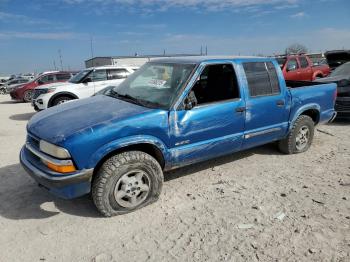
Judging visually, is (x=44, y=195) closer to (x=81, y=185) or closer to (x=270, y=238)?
(x=81, y=185)

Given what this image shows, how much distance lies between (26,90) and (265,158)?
1430cm

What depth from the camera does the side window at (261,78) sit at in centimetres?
459

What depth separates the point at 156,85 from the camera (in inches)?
167

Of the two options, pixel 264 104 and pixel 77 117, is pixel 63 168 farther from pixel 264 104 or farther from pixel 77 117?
pixel 264 104

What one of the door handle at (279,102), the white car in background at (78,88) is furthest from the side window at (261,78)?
the white car in background at (78,88)

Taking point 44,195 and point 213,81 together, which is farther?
point 213,81

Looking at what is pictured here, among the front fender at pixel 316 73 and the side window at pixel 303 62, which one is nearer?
the side window at pixel 303 62

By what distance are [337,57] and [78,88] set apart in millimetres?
12249

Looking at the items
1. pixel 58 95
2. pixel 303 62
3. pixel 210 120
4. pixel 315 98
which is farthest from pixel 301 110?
A: pixel 303 62

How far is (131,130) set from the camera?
138 inches

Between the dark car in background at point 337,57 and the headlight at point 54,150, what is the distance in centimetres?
1478

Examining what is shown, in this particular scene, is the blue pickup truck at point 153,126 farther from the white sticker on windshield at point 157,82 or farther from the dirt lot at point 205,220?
the dirt lot at point 205,220

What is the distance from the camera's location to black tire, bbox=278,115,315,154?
214 inches

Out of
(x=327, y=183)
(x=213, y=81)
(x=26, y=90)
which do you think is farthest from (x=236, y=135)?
(x=26, y=90)
